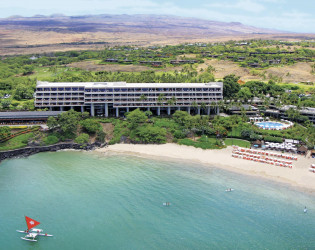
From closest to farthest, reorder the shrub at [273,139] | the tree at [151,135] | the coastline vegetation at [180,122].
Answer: the shrub at [273,139]
the coastline vegetation at [180,122]
the tree at [151,135]

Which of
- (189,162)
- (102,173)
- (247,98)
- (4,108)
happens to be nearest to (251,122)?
(247,98)

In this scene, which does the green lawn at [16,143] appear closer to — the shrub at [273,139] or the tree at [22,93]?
the tree at [22,93]

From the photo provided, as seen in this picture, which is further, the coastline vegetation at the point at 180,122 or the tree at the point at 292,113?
the tree at the point at 292,113

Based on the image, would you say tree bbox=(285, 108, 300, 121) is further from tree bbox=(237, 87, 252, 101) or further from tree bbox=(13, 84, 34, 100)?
tree bbox=(13, 84, 34, 100)

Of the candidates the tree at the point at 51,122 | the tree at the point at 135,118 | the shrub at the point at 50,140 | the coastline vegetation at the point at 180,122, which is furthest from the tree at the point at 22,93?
the tree at the point at 135,118

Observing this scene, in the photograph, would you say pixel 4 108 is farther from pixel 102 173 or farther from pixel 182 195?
pixel 182 195

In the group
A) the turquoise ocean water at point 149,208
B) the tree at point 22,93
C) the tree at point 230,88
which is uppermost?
the tree at point 230,88

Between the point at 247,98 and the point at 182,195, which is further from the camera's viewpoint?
the point at 247,98
